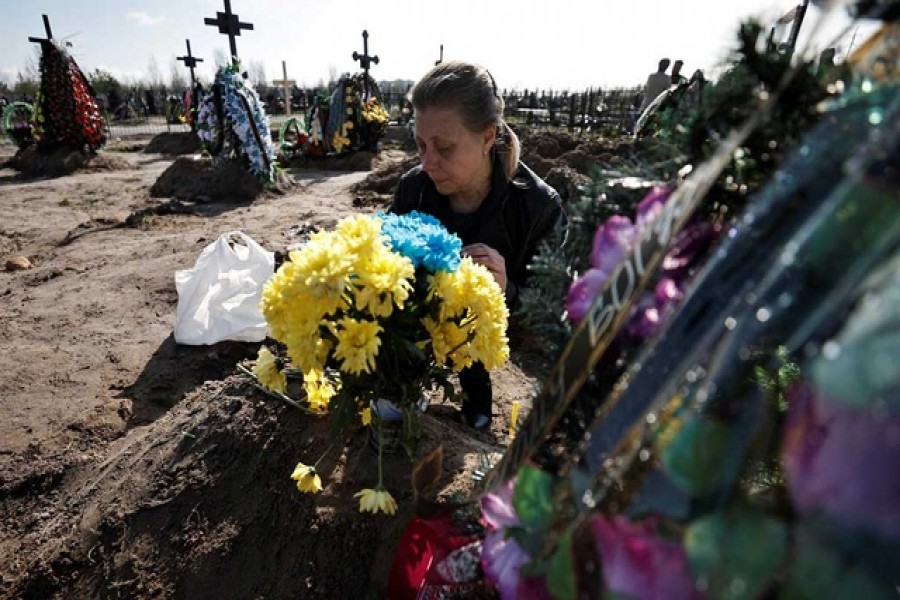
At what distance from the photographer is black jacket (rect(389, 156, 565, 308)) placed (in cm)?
218

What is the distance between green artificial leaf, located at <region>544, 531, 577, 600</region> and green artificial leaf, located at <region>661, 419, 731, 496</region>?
19 centimetres

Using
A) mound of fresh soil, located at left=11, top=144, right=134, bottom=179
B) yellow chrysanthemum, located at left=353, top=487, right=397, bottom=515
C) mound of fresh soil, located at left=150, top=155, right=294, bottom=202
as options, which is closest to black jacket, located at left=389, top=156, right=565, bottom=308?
yellow chrysanthemum, located at left=353, top=487, right=397, bottom=515

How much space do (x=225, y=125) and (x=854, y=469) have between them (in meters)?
9.28

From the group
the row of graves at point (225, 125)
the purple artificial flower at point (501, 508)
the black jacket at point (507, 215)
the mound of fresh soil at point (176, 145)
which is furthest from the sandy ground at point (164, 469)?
the mound of fresh soil at point (176, 145)

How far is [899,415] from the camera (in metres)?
0.33

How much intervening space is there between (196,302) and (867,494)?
3.51m

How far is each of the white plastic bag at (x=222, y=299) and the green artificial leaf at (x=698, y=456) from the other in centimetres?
306

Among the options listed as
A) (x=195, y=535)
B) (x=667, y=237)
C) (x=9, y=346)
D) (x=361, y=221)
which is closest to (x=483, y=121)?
(x=361, y=221)

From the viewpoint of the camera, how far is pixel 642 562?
18.2 inches

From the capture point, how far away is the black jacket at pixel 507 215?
2182 millimetres

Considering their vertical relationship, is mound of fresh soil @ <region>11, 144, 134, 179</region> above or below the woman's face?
below

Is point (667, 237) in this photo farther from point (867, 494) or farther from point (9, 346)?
point (9, 346)

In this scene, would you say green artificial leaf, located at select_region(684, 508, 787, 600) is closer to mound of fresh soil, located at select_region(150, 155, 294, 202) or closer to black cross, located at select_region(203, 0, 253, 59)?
mound of fresh soil, located at select_region(150, 155, 294, 202)

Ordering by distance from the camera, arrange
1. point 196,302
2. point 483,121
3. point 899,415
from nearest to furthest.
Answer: point 899,415 → point 483,121 → point 196,302
